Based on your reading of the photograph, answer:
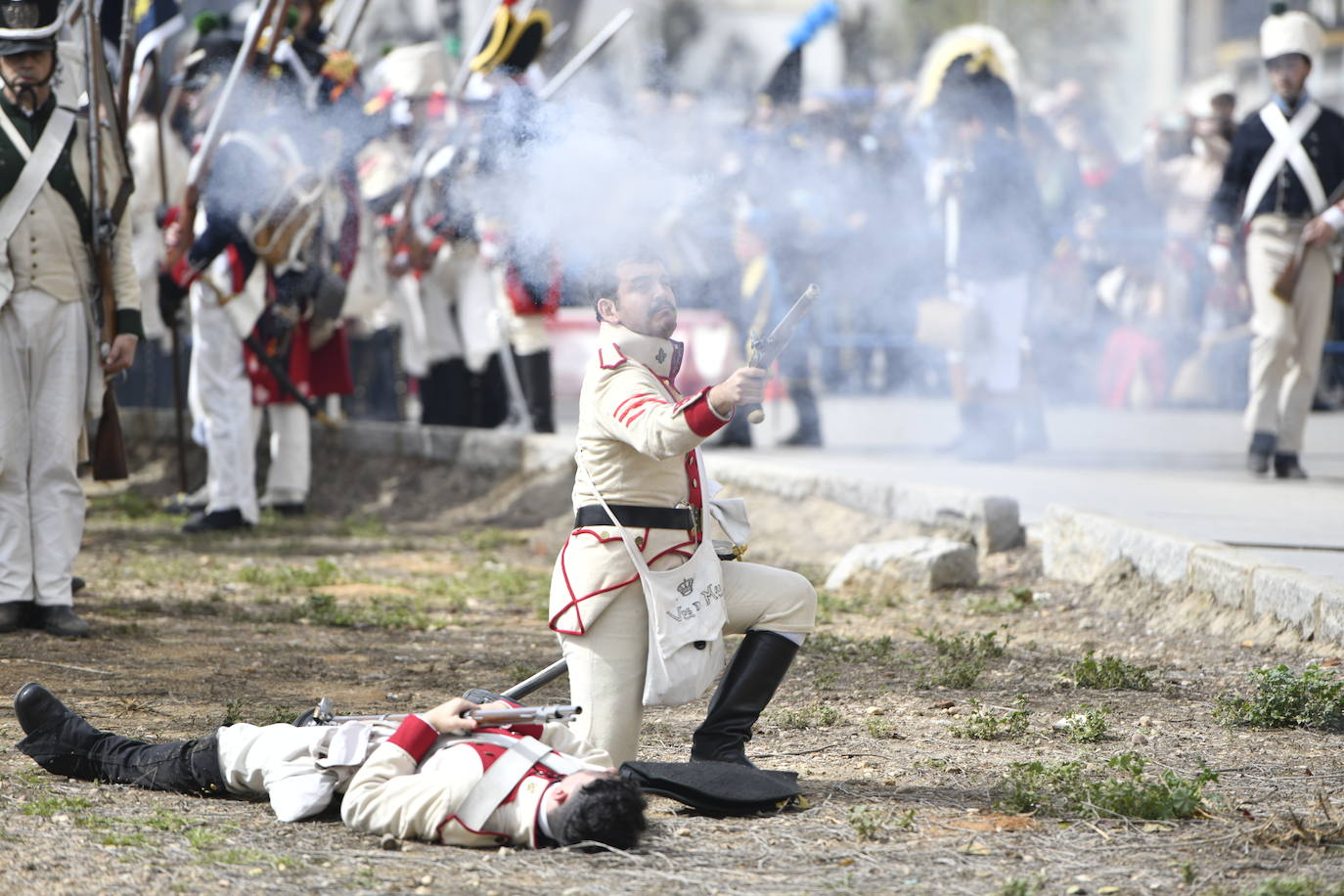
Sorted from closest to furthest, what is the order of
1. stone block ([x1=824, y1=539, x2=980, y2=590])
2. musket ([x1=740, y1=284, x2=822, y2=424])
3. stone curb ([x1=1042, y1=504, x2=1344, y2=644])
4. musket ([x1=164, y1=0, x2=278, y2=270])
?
1. musket ([x1=740, y1=284, x2=822, y2=424])
2. stone curb ([x1=1042, y1=504, x2=1344, y2=644])
3. stone block ([x1=824, y1=539, x2=980, y2=590])
4. musket ([x1=164, y1=0, x2=278, y2=270])

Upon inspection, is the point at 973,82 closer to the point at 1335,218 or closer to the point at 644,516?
the point at 1335,218

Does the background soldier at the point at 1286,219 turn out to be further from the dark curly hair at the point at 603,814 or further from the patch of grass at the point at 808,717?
the dark curly hair at the point at 603,814

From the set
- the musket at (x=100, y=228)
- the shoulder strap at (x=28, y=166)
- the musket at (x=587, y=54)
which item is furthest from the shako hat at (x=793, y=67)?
the shoulder strap at (x=28, y=166)

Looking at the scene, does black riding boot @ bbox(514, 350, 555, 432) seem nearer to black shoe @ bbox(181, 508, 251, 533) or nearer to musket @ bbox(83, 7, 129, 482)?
black shoe @ bbox(181, 508, 251, 533)

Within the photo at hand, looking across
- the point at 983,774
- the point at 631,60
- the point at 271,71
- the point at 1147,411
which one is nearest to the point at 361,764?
the point at 983,774

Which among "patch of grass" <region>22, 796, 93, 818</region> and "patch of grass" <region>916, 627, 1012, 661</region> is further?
"patch of grass" <region>916, 627, 1012, 661</region>

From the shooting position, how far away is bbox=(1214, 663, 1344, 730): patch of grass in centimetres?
498

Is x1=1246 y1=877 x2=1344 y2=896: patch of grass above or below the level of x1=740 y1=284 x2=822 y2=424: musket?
below

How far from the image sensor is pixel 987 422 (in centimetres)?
1138

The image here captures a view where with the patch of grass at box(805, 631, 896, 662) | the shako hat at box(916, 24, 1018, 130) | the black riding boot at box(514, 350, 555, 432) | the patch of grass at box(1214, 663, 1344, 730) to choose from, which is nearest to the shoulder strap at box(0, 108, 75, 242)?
the patch of grass at box(805, 631, 896, 662)

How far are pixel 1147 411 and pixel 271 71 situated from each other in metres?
8.69

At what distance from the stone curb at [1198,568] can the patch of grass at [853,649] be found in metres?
1.16

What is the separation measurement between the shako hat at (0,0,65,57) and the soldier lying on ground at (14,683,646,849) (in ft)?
10.3

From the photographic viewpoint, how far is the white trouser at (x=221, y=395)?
9539 mm
